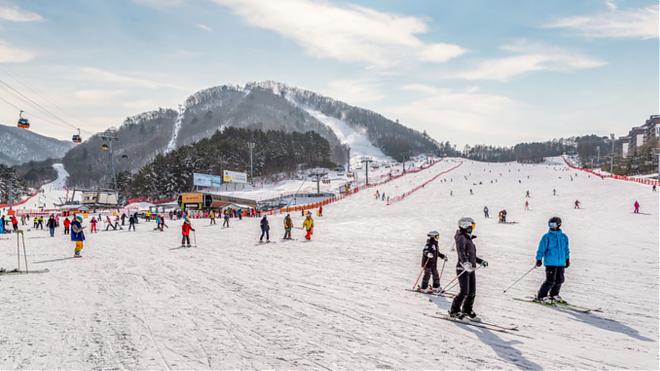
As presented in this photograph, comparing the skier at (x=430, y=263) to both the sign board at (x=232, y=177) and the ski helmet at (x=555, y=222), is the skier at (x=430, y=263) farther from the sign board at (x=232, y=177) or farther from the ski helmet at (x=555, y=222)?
the sign board at (x=232, y=177)

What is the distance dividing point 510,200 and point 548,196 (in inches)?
179

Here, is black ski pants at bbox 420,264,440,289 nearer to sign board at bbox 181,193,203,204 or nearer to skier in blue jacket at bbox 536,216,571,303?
skier in blue jacket at bbox 536,216,571,303

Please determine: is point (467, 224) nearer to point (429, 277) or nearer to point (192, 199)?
point (429, 277)

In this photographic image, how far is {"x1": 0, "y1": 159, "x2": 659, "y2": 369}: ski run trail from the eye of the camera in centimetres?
596

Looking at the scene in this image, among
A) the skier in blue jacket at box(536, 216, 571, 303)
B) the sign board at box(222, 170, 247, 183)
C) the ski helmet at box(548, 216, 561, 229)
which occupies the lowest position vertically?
the skier in blue jacket at box(536, 216, 571, 303)

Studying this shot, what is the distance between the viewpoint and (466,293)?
25.2 ft

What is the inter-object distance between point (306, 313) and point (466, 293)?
9.41ft

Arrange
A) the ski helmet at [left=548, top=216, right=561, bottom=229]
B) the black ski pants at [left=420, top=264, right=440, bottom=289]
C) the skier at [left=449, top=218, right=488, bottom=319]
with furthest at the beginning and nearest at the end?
1. the black ski pants at [left=420, top=264, right=440, bottom=289]
2. the ski helmet at [left=548, top=216, right=561, bottom=229]
3. the skier at [left=449, top=218, right=488, bottom=319]

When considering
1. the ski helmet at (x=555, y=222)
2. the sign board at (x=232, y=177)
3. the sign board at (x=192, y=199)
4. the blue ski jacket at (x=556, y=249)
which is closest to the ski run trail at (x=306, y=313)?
the blue ski jacket at (x=556, y=249)

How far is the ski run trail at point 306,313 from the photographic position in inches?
235

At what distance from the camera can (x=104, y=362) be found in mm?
5750

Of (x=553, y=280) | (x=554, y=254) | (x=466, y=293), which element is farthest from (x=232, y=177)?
(x=466, y=293)

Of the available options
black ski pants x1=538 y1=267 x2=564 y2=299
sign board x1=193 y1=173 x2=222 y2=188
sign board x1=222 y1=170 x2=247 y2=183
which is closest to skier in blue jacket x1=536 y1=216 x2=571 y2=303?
black ski pants x1=538 y1=267 x2=564 y2=299

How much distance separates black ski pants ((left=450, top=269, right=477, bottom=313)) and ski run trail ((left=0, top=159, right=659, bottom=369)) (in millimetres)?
427
